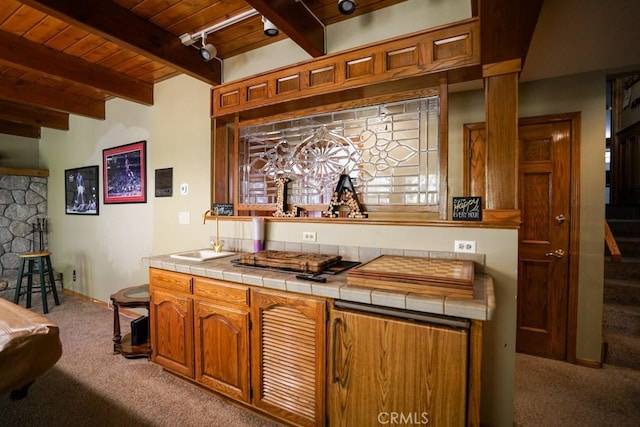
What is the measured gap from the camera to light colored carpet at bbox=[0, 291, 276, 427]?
5.85 ft

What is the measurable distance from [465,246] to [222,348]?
1.59 m

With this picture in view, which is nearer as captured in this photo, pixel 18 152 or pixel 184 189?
pixel 184 189

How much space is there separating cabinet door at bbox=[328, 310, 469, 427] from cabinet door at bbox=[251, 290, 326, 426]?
3.2 inches

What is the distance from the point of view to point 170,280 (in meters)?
2.04


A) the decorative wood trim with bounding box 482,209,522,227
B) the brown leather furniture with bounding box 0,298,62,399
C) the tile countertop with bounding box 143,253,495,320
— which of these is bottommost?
the brown leather furniture with bounding box 0,298,62,399

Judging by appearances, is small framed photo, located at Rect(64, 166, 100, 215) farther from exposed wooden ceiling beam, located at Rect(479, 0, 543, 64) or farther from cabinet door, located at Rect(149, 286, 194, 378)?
exposed wooden ceiling beam, located at Rect(479, 0, 543, 64)

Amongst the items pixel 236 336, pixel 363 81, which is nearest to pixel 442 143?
pixel 363 81

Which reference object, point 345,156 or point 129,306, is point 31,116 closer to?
point 129,306

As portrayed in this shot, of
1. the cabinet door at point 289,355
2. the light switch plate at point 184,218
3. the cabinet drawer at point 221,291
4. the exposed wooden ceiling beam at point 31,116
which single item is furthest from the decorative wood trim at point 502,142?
the exposed wooden ceiling beam at point 31,116

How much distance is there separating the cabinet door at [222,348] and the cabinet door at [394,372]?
0.58 meters

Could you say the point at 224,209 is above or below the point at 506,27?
below

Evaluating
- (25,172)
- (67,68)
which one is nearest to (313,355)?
(67,68)

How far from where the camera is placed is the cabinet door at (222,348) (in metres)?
1.73

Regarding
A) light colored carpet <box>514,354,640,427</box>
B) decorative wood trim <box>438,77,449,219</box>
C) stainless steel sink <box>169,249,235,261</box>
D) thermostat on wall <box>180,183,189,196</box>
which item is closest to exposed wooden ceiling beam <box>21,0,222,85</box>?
thermostat on wall <box>180,183,189,196</box>
